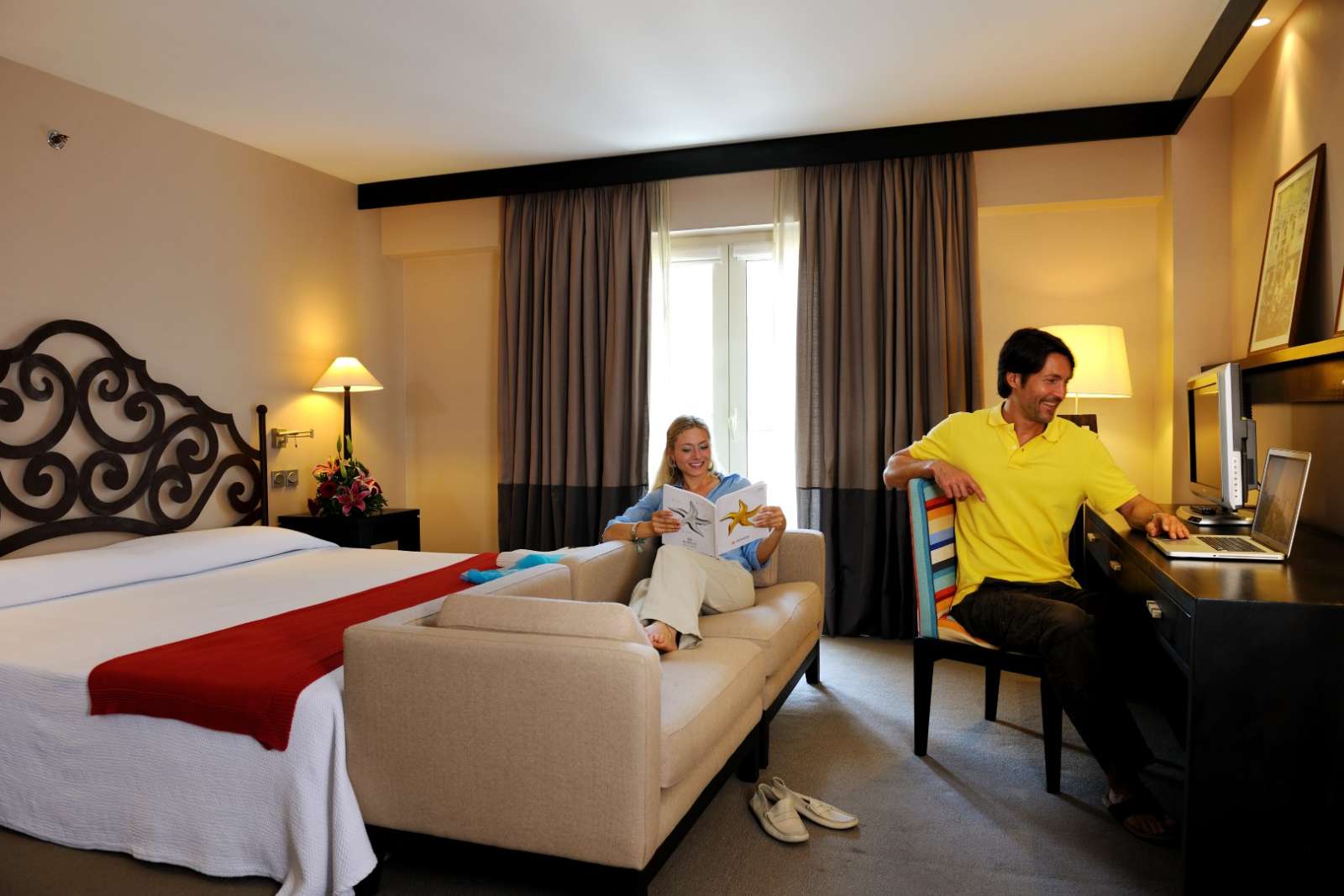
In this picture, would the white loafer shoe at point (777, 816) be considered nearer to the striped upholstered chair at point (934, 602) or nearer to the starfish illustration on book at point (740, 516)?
the striped upholstered chair at point (934, 602)

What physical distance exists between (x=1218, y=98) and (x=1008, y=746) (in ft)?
9.49

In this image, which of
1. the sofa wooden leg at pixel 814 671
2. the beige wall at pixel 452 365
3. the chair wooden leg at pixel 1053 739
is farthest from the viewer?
the beige wall at pixel 452 365

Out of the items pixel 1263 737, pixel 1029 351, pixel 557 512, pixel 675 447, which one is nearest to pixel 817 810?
pixel 1263 737

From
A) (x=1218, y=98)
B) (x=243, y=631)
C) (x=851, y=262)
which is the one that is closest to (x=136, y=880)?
(x=243, y=631)

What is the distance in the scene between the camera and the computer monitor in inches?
90.0

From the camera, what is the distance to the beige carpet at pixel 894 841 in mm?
1949

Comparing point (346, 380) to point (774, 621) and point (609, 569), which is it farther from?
point (774, 621)

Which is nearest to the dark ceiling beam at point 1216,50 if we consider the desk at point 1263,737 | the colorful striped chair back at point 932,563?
the colorful striped chair back at point 932,563

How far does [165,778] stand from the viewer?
1.98 metres

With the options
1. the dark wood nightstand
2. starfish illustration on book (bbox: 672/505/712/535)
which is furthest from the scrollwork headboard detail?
starfish illustration on book (bbox: 672/505/712/535)

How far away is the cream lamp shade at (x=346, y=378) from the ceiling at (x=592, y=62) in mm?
1082

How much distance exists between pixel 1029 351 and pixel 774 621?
109cm

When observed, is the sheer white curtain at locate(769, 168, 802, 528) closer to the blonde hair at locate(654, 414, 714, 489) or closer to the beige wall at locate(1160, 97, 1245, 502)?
the blonde hair at locate(654, 414, 714, 489)

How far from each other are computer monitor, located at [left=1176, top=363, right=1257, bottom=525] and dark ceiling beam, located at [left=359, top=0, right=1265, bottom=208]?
4.80 ft
